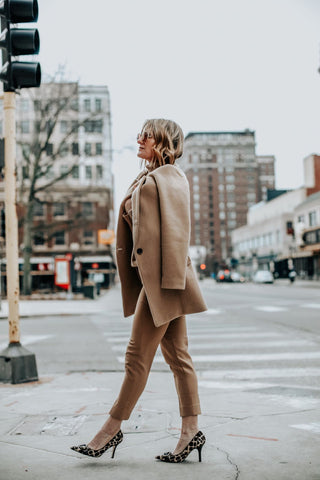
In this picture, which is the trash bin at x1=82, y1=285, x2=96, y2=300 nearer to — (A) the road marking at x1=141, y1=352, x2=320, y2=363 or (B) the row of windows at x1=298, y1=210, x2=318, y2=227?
(A) the road marking at x1=141, y1=352, x2=320, y2=363

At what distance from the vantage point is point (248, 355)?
8.91 meters

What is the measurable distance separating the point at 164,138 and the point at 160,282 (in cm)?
88

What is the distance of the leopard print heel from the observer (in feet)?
10.6

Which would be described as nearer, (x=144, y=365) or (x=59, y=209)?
(x=144, y=365)

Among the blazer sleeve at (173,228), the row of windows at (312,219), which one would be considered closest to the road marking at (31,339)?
the blazer sleeve at (173,228)

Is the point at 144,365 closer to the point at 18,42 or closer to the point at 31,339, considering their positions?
the point at 18,42

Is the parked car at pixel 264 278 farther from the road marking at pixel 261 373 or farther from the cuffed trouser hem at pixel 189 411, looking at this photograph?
→ the cuffed trouser hem at pixel 189 411

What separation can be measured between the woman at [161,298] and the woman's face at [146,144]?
53 millimetres

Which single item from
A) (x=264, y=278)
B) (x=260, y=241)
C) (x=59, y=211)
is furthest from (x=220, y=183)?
(x=59, y=211)

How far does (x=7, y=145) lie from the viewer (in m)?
6.39

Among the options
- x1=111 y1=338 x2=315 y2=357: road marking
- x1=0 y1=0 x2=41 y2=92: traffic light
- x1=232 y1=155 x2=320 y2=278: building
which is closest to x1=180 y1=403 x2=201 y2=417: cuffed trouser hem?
x1=0 y1=0 x2=41 y2=92: traffic light

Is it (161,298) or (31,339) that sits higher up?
(161,298)

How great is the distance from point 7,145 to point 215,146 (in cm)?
15937

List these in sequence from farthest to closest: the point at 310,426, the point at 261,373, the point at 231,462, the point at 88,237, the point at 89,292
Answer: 1. the point at 88,237
2. the point at 89,292
3. the point at 261,373
4. the point at 310,426
5. the point at 231,462
